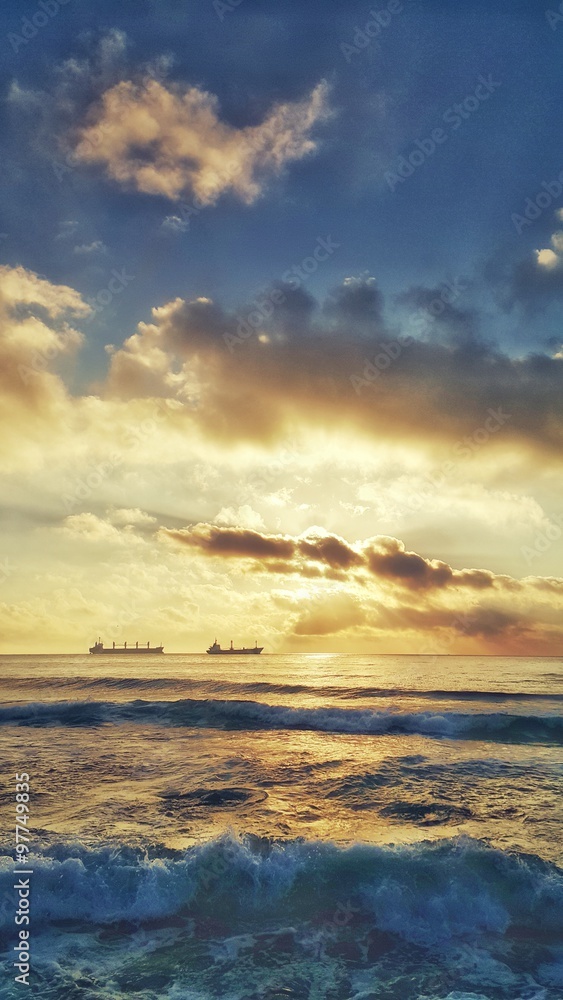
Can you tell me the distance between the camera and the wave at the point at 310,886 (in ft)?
27.1

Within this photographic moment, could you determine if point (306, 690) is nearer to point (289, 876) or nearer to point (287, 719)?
point (287, 719)

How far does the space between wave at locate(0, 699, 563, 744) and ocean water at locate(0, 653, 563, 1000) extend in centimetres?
598

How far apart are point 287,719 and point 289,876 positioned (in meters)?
20.5

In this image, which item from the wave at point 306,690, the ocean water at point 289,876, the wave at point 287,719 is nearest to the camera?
the ocean water at point 289,876

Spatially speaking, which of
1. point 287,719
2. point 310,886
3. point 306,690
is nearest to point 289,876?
point 310,886

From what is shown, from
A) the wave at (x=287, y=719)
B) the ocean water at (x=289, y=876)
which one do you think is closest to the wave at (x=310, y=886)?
the ocean water at (x=289, y=876)

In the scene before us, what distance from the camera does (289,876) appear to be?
923cm

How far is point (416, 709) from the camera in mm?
31031

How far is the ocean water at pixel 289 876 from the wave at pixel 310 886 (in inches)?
1.2

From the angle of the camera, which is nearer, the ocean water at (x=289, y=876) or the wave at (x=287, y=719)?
the ocean water at (x=289, y=876)

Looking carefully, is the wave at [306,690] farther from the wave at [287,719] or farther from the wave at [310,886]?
the wave at [310,886]

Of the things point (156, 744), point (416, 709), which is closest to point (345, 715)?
point (416, 709)

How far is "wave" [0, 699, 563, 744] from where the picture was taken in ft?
83.1

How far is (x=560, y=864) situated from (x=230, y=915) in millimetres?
6252
